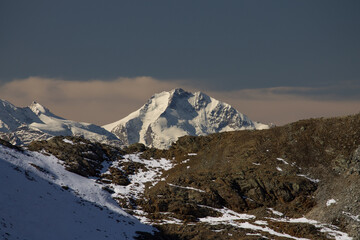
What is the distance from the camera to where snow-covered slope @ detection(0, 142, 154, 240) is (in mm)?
33688

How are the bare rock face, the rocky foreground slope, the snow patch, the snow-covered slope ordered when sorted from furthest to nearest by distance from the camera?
the bare rock face → the snow patch → the rocky foreground slope → the snow-covered slope

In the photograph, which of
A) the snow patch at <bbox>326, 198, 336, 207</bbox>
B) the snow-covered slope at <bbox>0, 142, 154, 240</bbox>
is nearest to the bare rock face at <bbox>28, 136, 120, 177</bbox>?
the snow-covered slope at <bbox>0, 142, 154, 240</bbox>

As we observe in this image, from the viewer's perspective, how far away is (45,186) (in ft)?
154

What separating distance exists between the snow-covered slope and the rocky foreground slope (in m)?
3.58

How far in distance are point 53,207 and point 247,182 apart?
3127 cm

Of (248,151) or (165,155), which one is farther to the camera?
(165,155)

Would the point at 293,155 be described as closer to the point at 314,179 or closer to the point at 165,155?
the point at 314,179

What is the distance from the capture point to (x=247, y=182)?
5784cm

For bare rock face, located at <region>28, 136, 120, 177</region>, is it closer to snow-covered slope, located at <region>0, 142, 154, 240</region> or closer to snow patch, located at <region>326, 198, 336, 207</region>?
snow-covered slope, located at <region>0, 142, 154, 240</region>

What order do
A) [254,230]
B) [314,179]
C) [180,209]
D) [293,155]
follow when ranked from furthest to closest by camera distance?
[293,155] → [314,179] → [180,209] → [254,230]

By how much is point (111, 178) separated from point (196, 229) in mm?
25700

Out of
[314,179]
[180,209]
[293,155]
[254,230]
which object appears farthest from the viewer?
[293,155]

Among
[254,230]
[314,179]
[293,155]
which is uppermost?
[293,155]

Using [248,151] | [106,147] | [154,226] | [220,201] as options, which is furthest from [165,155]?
[154,226]
